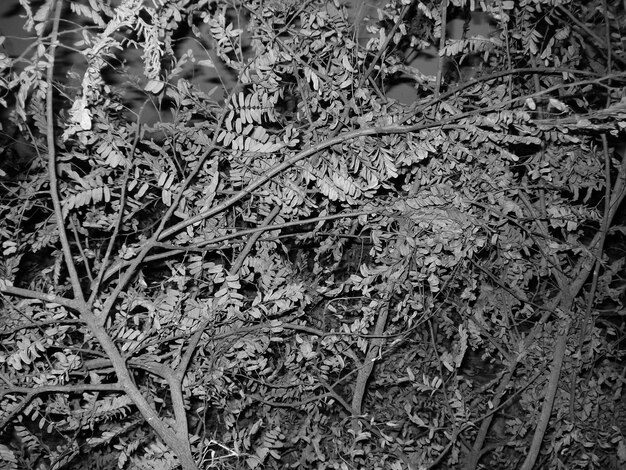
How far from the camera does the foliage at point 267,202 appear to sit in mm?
1566

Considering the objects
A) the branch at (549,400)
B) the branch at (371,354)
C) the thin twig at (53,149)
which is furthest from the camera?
the branch at (549,400)

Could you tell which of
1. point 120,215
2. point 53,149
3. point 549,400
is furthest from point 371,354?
point 53,149

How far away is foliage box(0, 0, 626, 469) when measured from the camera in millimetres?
1566

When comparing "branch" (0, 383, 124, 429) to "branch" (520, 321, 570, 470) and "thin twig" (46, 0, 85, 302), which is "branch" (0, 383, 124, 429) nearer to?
"thin twig" (46, 0, 85, 302)

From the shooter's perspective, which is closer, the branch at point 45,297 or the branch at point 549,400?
the branch at point 45,297

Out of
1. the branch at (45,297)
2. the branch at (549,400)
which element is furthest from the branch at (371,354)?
the branch at (45,297)

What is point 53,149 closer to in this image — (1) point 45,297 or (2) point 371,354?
(1) point 45,297

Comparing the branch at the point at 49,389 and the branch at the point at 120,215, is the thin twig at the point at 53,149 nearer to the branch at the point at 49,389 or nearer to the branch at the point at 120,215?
the branch at the point at 120,215

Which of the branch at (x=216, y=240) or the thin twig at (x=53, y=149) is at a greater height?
the thin twig at (x=53, y=149)

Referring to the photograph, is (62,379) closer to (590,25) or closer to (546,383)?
(546,383)

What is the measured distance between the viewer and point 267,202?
5.66ft

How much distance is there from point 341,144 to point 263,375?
1.01 metres

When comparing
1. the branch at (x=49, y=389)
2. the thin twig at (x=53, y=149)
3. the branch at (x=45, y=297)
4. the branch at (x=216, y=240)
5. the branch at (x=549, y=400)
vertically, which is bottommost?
the branch at (x=549, y=400)

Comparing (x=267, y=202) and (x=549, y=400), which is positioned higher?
(x=267, y=202)
